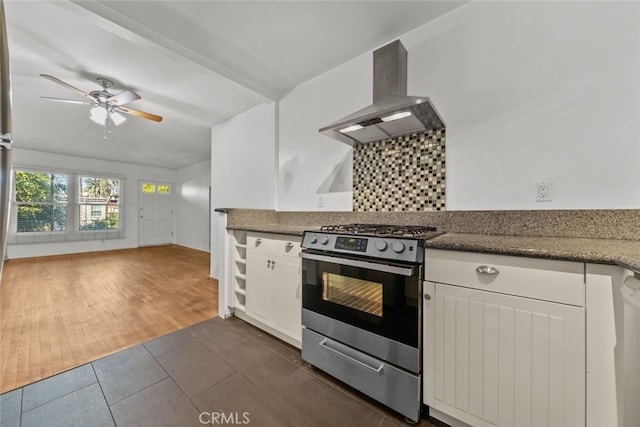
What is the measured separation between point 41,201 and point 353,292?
7837mm

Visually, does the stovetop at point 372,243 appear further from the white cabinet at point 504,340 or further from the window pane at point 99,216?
the window pane at point 99,216

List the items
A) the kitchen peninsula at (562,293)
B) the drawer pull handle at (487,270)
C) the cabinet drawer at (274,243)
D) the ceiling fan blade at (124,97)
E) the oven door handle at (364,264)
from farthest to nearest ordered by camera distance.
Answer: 1. the ceiling fan blade at (124,97)
2. the cabinet drawer at (274,243)
3. the oven door handle at (364,264)
4. the drawer pull handle at (487,270)
5. the kitchen peninsula at (562,293)

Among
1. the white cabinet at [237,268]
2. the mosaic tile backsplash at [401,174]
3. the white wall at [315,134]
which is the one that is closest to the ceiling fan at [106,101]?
the white wall at [315,134]

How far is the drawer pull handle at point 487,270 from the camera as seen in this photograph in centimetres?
107

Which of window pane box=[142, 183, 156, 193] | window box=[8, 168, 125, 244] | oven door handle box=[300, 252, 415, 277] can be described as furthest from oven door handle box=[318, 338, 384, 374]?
window pane box=[142, 183, 156, 193]

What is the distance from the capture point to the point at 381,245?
52.1 inches

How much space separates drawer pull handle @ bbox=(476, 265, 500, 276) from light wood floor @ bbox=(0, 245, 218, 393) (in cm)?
243

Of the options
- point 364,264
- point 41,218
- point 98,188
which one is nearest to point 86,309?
point 364,264

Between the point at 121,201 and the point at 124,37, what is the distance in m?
6.31

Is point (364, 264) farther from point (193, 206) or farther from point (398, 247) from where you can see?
point (193, 206)

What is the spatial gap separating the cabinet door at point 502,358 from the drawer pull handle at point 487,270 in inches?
3.5

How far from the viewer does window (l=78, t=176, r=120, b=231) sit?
620 centimetres

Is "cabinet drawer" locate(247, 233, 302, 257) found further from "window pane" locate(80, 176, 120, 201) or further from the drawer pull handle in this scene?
"window pane" locate(80, 176, 120, 201)

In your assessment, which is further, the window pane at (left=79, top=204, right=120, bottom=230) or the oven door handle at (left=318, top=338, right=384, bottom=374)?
the window pane at (left=79, top=204, right=120, bottom=230)
